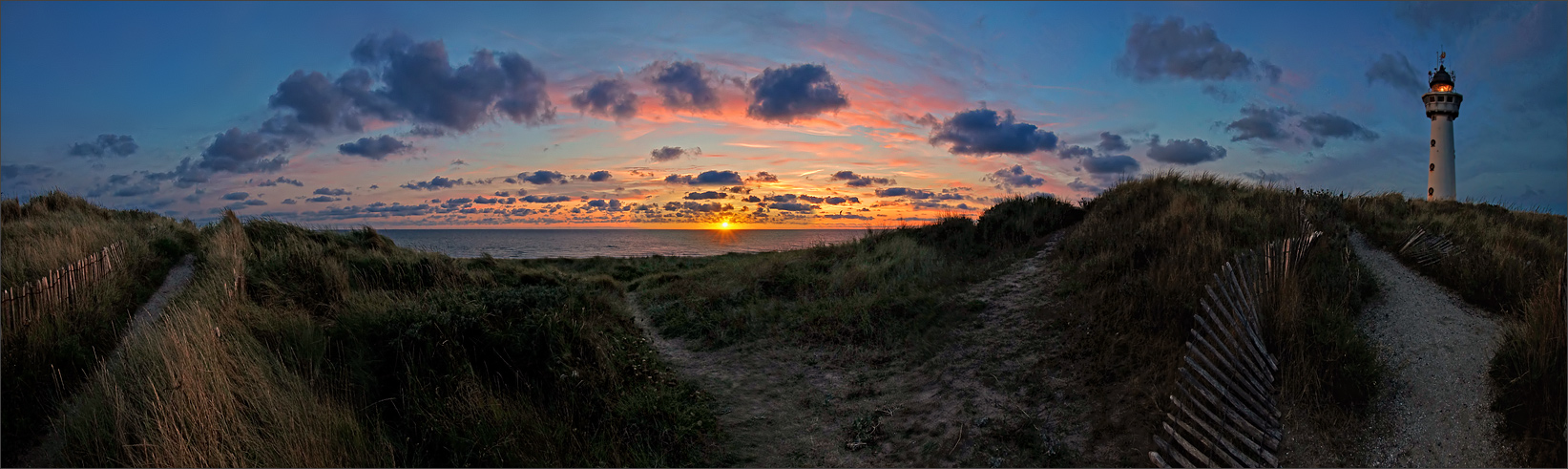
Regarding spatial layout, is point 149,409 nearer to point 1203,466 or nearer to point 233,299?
point 233,299

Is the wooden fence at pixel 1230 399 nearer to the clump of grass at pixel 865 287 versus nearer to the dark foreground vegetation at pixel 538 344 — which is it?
the dark foreground vegetation at pixel 538 344

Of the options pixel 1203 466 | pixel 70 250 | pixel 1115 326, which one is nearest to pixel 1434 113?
pixel 1115 326

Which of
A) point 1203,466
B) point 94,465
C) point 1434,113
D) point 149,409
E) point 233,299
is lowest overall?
point 1203,466

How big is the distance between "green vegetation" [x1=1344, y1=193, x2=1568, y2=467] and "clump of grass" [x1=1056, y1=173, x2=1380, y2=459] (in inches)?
33.5

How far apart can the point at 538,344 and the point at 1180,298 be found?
8.34m

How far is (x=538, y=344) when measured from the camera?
698cm

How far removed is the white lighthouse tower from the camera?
98.9 ft

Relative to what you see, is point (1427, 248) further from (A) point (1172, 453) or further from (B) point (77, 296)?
(B) point (77, 296)

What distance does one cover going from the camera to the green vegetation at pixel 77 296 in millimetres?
5297

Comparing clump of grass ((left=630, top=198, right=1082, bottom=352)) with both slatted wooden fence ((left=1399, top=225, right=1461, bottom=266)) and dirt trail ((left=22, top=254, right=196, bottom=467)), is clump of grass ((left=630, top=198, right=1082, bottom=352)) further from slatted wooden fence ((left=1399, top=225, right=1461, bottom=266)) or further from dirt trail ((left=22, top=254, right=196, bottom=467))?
dirt trail ((left=22, top=254, right=196, bottom=467))

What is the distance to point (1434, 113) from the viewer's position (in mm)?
30594

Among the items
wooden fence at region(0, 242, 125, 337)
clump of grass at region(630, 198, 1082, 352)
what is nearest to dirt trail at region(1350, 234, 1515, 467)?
clump of grass at region(630, 198, 1082, 352)

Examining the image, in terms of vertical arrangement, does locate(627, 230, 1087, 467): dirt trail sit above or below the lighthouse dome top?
below

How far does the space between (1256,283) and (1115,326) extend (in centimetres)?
182
